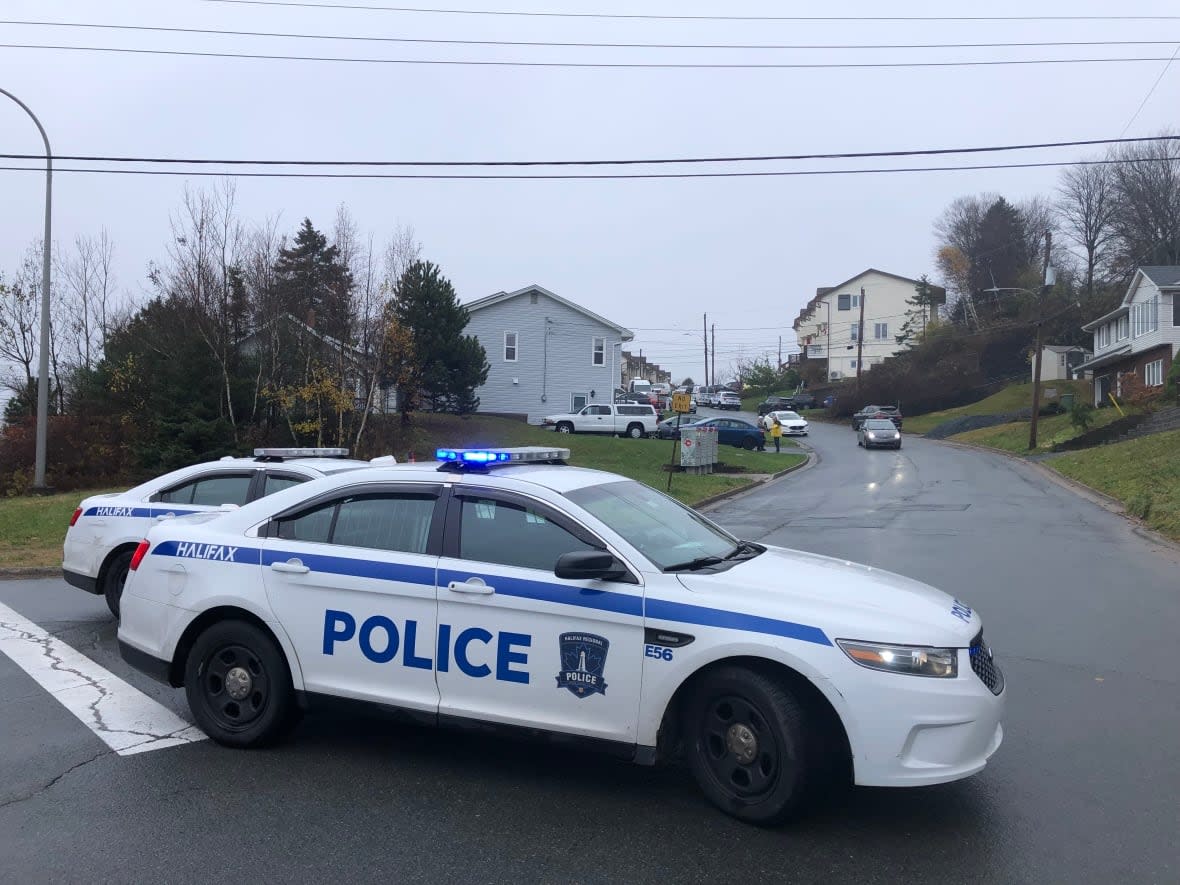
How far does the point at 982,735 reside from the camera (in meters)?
4.42

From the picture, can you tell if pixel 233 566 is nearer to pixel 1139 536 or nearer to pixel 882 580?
pixel 882 580

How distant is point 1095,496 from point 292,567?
2297cm

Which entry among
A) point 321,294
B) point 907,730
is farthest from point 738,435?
point 907,730

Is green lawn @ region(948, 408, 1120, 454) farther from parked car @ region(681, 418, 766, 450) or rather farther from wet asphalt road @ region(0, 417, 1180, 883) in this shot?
wet asphalt road @ region(0, 417, 1180, 883)

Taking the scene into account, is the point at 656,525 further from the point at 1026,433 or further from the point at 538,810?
the point at 1026,433

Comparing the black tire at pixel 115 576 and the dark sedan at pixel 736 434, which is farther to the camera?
the dark sedan at pixel 736 434

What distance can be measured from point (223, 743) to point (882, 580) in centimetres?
375

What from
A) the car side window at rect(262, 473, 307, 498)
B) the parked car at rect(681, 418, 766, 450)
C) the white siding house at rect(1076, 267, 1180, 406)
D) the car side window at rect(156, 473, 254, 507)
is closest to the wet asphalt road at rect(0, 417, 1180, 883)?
the car side window at rect(156, 473, 254, 507)

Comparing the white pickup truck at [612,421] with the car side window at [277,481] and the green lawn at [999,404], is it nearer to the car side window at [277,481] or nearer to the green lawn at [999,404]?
the green lawn at [999,404]

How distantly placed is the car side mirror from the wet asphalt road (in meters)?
1.12

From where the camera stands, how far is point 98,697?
6566 mm

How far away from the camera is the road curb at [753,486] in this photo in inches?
893

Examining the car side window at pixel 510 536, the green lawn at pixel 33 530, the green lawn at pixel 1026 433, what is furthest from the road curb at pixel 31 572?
the green lawn at pixel 1026 433

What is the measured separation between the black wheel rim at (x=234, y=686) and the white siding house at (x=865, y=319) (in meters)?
83.7
